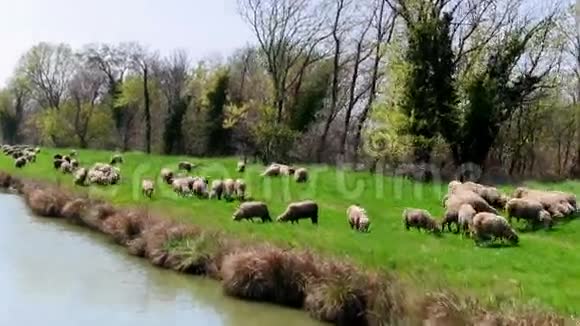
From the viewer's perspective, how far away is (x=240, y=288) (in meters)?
17.5

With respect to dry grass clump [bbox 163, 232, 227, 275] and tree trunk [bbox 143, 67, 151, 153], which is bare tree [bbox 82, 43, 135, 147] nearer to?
tree trunk [bbox 143, 67, 151, 153]

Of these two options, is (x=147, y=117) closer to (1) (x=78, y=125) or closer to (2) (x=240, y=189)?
(1) (x=78, y=125)

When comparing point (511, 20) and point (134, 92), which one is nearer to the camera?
point (511, 20)

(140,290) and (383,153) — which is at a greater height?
(383,153)

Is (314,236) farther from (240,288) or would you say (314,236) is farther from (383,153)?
(383,153)

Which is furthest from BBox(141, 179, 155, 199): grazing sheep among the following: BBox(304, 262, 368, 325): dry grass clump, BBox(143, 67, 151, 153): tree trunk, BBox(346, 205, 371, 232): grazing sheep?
BBox(143, 67, 151, 153): tree trunk

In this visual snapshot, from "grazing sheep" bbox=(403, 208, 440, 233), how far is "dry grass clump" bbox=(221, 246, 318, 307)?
5371mm

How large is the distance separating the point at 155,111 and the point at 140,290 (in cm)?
6994

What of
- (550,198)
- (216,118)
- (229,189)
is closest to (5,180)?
(216,118)

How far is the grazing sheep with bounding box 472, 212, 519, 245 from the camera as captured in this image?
18719 mm

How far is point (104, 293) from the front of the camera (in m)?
18.2

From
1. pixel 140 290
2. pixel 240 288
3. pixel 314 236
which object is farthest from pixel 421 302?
pixel 140 290

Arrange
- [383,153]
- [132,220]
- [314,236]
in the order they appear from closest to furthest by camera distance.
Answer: [314,236]
[132,220]
[383,153]

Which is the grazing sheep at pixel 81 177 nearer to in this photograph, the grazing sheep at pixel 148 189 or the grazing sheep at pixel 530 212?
the grazing sheep at pixel 148 189
